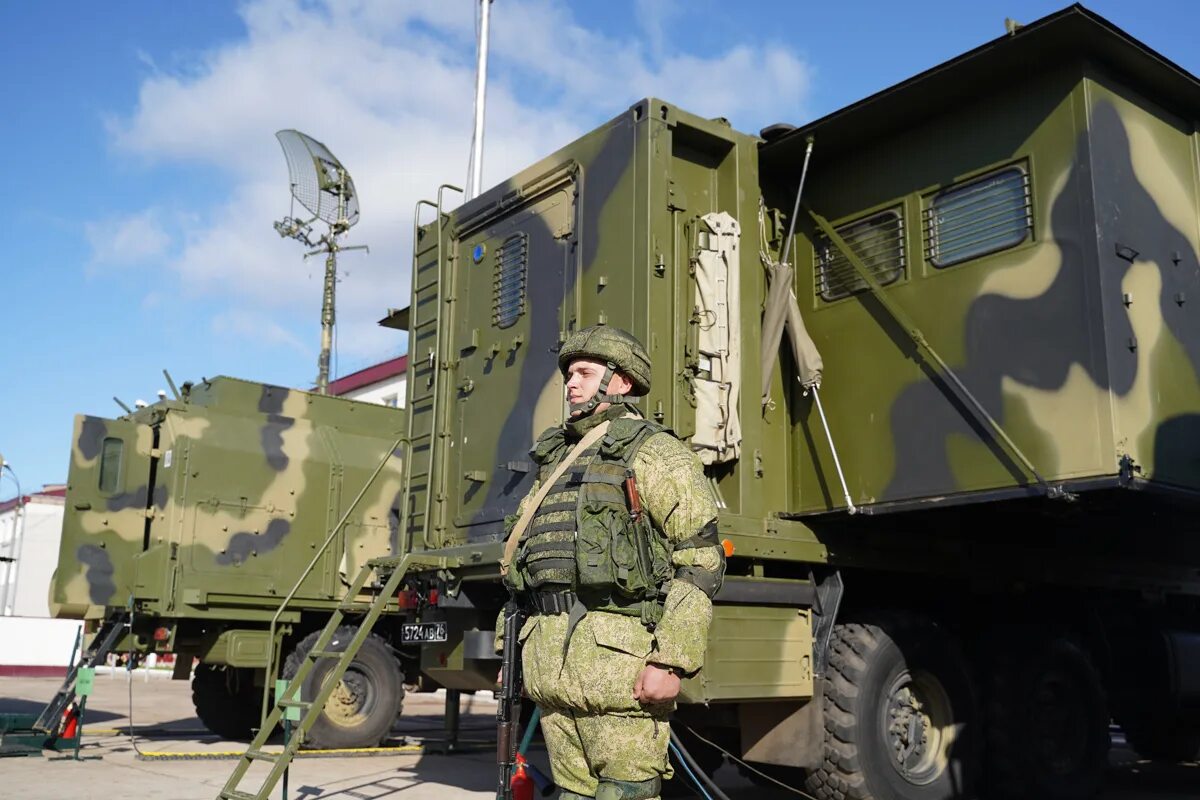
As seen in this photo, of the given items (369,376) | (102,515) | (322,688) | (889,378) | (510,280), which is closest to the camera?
(889,378)

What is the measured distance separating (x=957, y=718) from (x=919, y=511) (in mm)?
1246

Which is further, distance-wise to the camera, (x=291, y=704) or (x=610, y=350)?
(x=291, y=704)

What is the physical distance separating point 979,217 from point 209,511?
734cm

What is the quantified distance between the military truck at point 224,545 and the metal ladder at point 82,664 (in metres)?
0.11

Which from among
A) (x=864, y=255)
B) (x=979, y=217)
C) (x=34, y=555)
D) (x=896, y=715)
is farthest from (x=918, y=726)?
(x=34, y=555)

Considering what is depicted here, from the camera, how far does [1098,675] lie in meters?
6.55

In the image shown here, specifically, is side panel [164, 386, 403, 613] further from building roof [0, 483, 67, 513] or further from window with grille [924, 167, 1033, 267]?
building roof [0, 483, 67, 513]

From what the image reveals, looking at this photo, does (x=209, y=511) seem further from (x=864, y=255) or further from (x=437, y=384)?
(x=864, y=255)

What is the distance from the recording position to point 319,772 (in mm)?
7758

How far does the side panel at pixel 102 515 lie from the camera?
9812 mm

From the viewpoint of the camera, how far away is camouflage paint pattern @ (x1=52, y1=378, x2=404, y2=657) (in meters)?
9.80

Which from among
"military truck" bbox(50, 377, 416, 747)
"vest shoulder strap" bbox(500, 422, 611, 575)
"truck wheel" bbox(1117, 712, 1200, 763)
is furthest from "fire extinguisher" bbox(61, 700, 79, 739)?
"truck wheel" bbox(1117, 712, 1200, 763)

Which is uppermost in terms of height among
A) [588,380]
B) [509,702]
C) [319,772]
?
[588,380]

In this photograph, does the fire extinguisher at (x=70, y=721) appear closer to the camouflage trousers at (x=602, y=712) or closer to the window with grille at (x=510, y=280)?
the window with grille at (x=510, y=280)
